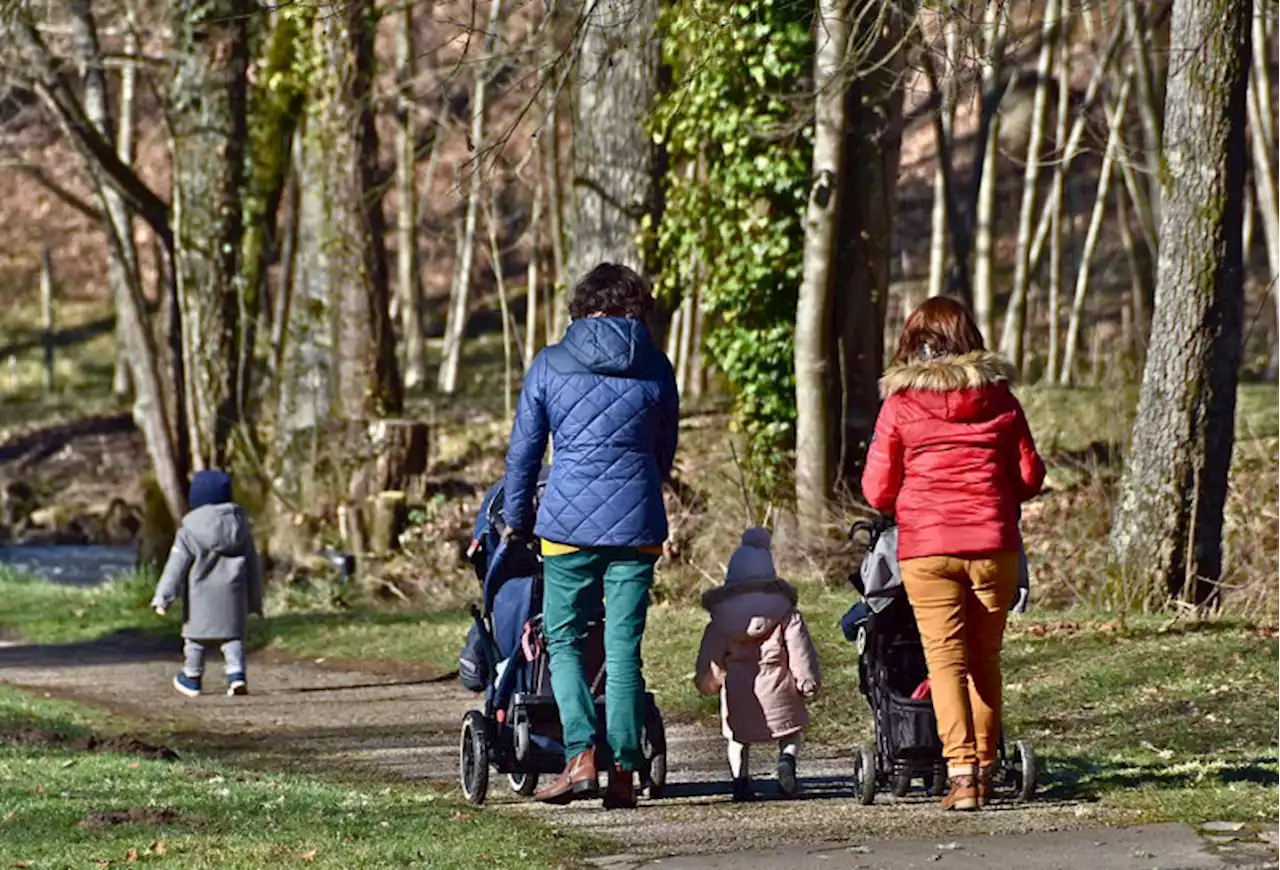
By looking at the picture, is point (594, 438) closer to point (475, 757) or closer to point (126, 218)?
point (475, 757)

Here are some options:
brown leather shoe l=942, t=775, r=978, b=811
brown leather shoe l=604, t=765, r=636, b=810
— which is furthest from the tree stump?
brown leather shoe l=942, t=775, r=978, b=811

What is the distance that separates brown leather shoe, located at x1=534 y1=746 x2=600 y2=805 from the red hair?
1938mm

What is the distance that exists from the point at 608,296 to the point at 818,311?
913cm

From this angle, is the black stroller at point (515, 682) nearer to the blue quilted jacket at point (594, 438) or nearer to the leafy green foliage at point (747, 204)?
the blue quilted jacket at point (594, 438)

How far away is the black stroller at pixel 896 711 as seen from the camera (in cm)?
861

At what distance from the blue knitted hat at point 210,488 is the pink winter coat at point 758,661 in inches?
242

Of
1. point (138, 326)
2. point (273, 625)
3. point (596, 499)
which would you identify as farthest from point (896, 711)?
point (138, 326)

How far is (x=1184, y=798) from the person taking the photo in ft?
27.9

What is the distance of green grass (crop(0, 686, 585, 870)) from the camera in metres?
7.61

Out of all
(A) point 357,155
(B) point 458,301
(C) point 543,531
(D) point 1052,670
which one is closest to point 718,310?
Answer: (A) point 357,155

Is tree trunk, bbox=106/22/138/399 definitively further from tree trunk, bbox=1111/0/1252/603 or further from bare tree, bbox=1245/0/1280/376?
bare tree, bbox=1245/0/1280/376

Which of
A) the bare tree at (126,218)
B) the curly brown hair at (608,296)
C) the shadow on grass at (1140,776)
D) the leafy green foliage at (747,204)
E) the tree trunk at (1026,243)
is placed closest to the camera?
the curly brown hair at (608,296)

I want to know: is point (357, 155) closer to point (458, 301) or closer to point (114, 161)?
point (114, 161)

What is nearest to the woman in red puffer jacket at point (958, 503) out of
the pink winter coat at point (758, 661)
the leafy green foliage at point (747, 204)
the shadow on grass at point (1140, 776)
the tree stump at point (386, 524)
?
the shadow on grass at point (1140, 776)
